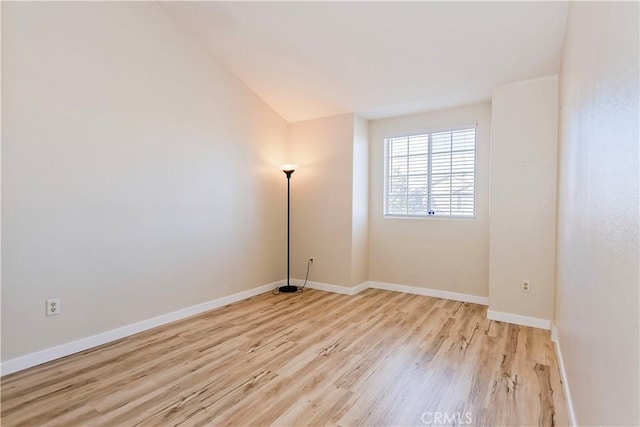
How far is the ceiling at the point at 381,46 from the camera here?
8.16 feet

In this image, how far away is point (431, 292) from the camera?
160 inches

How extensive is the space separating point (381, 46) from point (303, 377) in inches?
110

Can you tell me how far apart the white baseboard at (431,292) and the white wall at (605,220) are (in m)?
1.93

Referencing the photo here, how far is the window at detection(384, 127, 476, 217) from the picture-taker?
3.87 metres

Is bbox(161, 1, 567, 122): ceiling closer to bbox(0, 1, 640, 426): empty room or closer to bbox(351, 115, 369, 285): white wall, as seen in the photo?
bbox(0, 1, 640, 426): empty room

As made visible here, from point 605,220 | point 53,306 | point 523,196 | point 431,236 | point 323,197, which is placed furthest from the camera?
point 323,197

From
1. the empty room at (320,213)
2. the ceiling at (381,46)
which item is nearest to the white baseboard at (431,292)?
the empty room at (320,213)

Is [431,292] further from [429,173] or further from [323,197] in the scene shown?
[323,197]

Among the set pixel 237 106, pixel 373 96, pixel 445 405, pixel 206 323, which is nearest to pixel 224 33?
pixel 237 106

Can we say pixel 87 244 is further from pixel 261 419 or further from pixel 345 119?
pixel 345 119

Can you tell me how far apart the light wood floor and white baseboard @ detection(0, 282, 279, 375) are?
0.23ft

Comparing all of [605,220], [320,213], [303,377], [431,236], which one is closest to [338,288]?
[320,213]

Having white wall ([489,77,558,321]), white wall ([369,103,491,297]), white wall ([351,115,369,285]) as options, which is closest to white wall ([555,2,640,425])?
white wall ([489,77,558,321])

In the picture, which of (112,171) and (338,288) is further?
(338,288)
